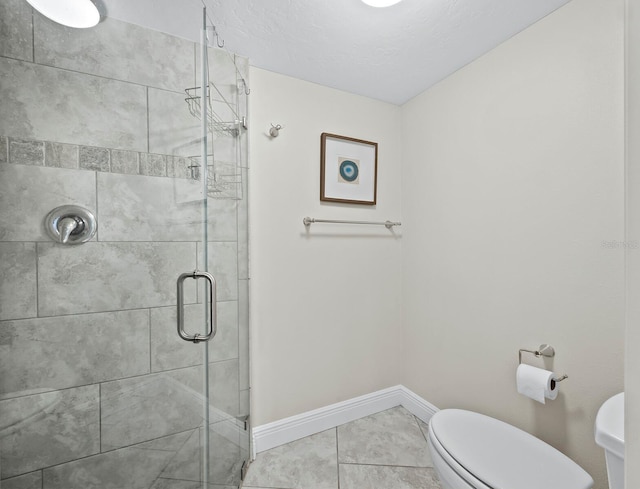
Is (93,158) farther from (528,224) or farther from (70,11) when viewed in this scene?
(528,224)

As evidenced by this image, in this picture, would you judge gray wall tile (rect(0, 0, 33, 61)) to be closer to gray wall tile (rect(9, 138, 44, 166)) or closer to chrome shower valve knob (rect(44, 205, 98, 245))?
gray wall tile (rect(9, 138, 44, 166))

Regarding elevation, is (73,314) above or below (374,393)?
above

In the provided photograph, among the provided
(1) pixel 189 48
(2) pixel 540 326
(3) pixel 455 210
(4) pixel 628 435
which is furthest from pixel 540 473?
(1) pixel 189 48

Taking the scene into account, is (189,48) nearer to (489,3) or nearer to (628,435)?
(489,3)

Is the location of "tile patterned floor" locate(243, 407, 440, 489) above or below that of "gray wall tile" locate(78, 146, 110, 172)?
below

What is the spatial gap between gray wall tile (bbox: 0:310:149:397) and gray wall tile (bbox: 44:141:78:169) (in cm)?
56

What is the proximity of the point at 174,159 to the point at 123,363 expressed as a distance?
0.89 meters

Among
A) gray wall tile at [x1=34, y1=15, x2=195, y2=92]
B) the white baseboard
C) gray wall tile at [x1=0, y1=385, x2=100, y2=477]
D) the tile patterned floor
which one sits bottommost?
the tile patterned floor

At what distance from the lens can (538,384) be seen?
1.24m

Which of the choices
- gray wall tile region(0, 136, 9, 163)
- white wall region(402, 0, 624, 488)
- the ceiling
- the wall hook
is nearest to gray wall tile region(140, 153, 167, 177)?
gray wall tile region(0, 136, 9, 163)

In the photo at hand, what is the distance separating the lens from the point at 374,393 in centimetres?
207

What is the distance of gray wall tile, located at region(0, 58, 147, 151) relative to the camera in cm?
99

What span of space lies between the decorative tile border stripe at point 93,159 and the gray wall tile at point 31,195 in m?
0.03

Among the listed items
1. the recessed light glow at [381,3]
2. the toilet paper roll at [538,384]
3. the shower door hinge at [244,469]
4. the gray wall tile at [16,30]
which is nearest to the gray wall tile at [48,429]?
the shower door hinge at [244,469]
